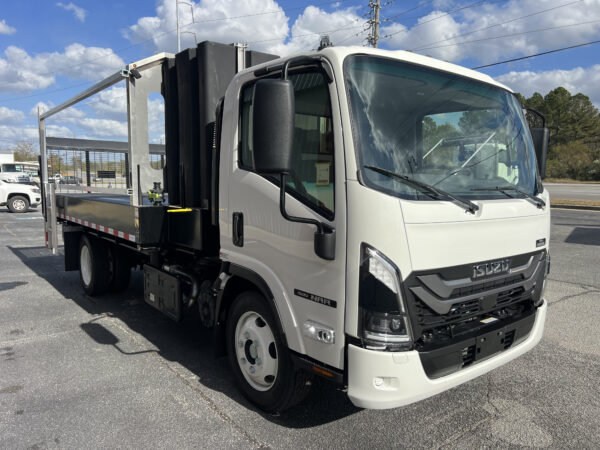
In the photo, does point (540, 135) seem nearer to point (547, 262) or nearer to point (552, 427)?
point (547, 262)

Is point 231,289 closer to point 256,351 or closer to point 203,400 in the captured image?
point 256,351

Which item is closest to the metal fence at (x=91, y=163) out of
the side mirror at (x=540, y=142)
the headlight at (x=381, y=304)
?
the headlight at (x=381, y=304)

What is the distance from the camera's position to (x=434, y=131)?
2.88 meters

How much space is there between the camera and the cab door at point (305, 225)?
252 cm

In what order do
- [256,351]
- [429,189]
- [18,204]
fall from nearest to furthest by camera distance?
1. [429,189]
2. [256,351]
3. [18,204]

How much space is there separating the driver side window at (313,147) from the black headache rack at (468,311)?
0.69m

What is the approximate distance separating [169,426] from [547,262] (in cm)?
296

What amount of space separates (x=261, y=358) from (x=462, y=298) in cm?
144

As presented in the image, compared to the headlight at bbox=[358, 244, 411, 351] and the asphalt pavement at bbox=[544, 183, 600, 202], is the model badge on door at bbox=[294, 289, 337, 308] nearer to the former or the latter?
the headlight at bbox=[358, 244, 411, 351]

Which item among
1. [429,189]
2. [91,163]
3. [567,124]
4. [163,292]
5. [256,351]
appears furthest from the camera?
[567,124]

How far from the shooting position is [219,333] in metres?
3.60

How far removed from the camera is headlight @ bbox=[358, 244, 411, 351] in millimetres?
2367

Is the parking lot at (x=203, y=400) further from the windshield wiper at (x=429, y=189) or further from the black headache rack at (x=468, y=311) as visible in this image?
the windshield wiper at (x=429, y=189)

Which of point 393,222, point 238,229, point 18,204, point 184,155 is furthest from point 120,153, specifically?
point 18,204
